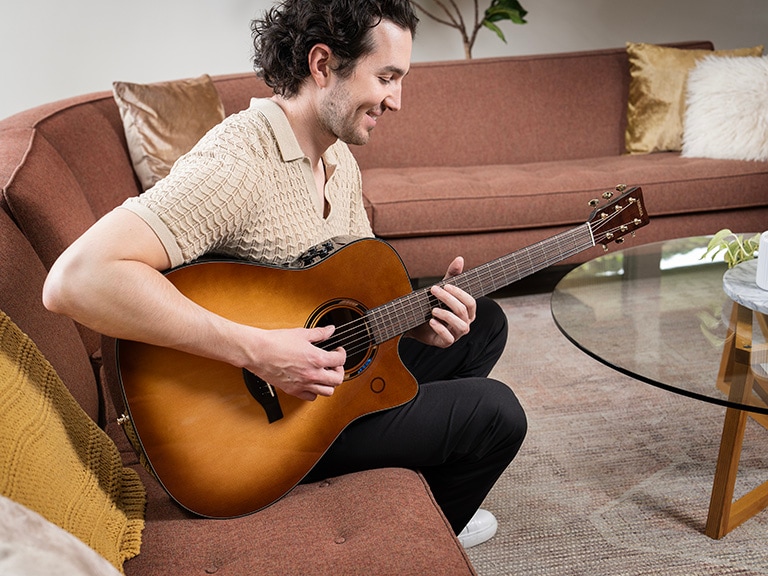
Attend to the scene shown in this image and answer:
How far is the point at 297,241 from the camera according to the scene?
Result: 1369mm

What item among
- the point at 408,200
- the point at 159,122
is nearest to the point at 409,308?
the point at 408,200

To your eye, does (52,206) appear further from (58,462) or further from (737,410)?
(737,410)

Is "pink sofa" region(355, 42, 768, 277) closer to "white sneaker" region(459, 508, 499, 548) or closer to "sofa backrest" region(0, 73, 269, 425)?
"sofa backrest" region(0, 73, 269, 425)

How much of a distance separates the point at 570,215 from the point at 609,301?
3.48 feet

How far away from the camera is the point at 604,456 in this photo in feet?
6.50

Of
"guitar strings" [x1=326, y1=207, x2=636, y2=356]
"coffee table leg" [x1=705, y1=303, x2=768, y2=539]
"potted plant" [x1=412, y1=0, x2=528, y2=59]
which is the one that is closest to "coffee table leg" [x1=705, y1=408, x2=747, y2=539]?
"coffee table leg" [x1=705, y1=303, x2=768, y2=539]

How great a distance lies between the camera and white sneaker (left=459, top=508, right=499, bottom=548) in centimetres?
166

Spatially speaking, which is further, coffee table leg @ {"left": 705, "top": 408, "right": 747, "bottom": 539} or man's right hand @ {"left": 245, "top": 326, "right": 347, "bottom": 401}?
coffee table leg @ {"left": 705, "top": 408, "right": 747, "bottom": 539}

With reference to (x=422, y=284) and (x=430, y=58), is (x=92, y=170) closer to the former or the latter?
(x=422, y=284)

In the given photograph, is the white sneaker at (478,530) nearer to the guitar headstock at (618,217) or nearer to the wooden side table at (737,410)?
the wooden side table at (737,410)

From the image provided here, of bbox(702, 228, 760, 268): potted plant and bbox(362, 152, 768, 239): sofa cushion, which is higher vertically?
bbox(702, 228, 760, 268): potted plant

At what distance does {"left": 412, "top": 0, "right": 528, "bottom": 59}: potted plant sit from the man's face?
2.46m

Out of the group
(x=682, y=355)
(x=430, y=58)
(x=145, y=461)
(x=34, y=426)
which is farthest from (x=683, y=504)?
(x=430, y=58)

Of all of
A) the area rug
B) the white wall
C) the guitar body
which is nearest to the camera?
the guitar body
